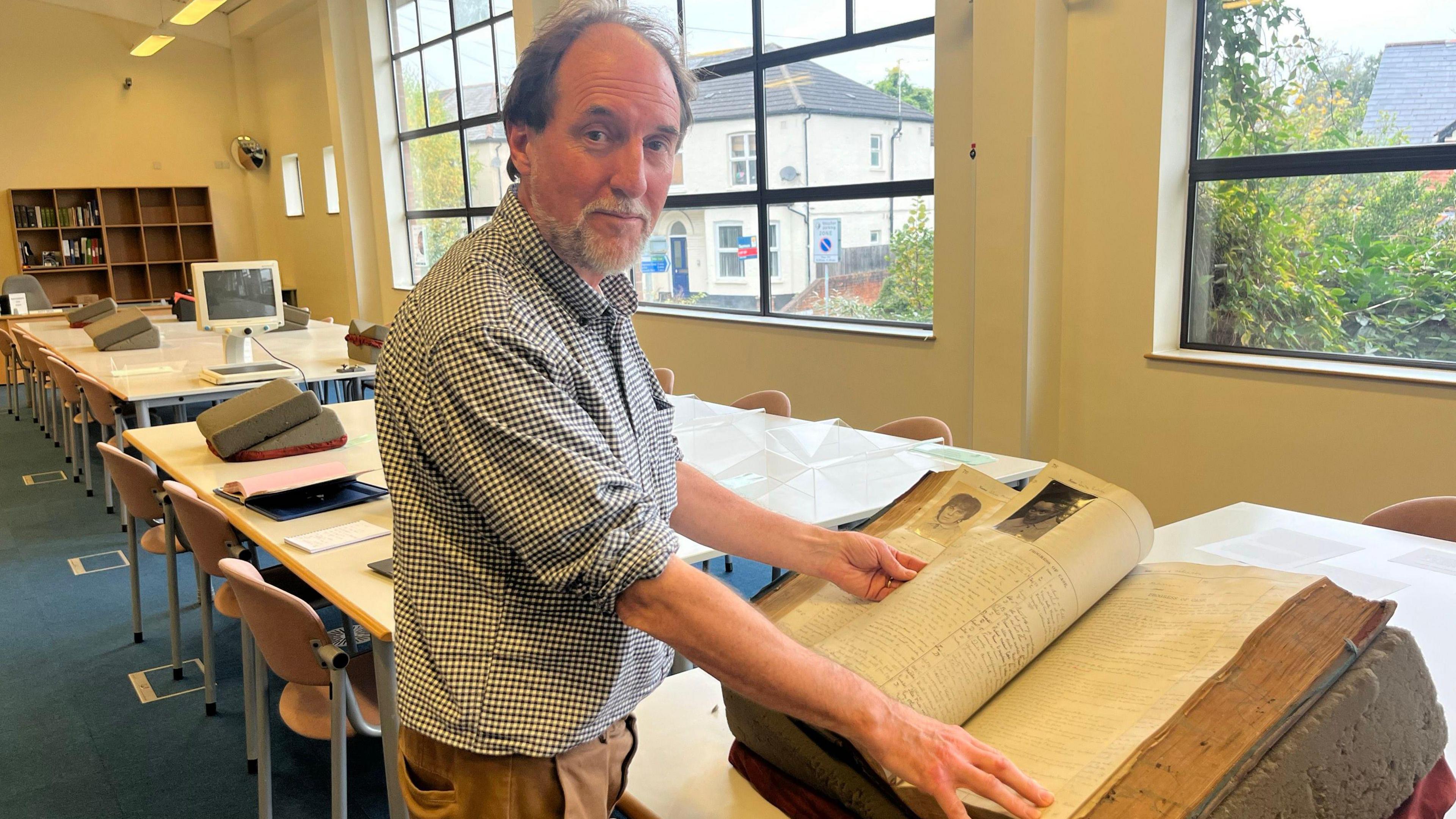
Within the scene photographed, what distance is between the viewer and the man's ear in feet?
3.56

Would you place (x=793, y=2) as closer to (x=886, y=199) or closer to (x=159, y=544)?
(x=886, y=199)

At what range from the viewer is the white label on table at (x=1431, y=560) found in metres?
1.69

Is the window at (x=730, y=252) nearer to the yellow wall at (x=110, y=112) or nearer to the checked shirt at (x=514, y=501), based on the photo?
the checked shirt at (x=514, y=501)

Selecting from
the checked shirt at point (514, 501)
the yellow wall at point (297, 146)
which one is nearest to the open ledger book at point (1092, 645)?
the checked shirt at point (514, 501)

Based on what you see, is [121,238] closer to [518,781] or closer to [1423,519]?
[518,781]

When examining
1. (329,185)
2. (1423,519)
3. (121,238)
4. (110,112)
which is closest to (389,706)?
(1423,519)

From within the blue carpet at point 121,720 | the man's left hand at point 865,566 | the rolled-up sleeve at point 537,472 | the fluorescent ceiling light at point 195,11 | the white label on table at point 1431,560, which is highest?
the fluorescent ceiling light at point 195,11

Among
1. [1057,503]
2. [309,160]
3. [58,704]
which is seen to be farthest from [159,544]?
[309,160]

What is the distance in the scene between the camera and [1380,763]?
2.50 feet

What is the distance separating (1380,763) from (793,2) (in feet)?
17.8

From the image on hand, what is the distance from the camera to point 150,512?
10.3 feet

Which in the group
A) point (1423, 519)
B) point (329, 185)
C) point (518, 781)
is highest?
point (329, 185)

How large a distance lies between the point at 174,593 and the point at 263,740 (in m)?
1.22

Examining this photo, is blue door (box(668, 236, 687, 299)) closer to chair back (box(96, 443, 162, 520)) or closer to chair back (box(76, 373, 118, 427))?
chair back (box(76, 373, 118, 427))
